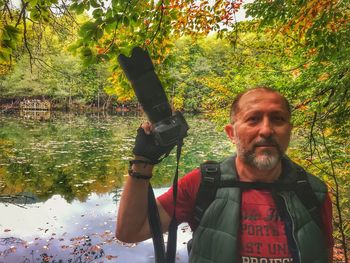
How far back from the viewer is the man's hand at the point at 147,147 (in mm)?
1429

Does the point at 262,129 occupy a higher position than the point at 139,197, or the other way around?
the point at 262,129

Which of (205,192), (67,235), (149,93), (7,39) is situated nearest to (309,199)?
(205,192)

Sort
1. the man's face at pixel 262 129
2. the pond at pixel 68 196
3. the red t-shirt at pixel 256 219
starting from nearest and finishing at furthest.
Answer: the red t-shirt at pixel 256 219 < the man's face at pixel 262 129 < the pond at pixel 68 196

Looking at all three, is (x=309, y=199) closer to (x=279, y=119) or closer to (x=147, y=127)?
(x=279, y=119)

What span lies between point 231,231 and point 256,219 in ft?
0.54

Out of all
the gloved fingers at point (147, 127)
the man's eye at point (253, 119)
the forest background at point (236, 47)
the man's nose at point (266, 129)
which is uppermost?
the forest background at point (236, 47)

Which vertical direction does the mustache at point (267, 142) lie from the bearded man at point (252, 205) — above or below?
above

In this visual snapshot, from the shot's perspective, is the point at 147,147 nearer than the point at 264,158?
Yes

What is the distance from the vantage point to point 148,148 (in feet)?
4.69

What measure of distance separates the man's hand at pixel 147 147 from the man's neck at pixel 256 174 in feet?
1.73

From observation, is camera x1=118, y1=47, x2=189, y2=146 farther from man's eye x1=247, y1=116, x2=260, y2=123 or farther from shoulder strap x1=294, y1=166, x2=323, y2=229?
shoulder strap x1=294, y1=166, x2=323, y2=229

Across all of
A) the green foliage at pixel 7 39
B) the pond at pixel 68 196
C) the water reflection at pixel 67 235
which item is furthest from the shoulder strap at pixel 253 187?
the water reflection at pixel 67 235

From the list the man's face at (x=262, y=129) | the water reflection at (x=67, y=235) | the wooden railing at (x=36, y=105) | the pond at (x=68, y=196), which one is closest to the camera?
the man's face at (x=262, y=129)

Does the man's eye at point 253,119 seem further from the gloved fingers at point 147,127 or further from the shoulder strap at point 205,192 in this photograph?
the gloved fingers at point 147,127
